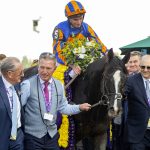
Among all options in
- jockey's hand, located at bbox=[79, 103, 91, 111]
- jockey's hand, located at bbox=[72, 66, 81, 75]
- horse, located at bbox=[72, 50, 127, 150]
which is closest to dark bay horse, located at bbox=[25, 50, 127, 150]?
horse, located at bbox=[72, 50, 127, 150]

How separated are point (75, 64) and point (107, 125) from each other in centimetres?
124

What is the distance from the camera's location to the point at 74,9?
24.0 ft

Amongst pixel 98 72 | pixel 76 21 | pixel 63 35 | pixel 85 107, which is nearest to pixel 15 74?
pixel 85 107

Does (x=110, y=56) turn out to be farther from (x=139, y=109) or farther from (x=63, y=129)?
(x=63, y=129)

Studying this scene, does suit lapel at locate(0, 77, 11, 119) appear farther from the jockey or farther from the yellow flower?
the jockey

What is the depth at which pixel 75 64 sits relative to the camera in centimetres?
701

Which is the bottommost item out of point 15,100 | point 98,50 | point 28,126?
point 28,126

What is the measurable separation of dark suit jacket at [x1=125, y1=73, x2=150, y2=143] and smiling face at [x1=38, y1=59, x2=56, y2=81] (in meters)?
1.45

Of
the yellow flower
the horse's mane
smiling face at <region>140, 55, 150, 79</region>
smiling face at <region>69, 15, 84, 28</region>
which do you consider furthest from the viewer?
smiling face at <region>69, 15, 84, 28</region>

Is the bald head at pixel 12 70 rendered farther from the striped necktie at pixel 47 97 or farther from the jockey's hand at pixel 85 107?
the jockey's hand at pixel 85 107

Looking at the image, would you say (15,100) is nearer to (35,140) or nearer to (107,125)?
(35,140)

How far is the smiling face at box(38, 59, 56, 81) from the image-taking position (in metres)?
5.10

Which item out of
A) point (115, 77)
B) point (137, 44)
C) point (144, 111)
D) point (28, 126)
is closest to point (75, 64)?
point (115, 77)

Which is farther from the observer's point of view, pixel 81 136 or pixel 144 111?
pixel 81 136
